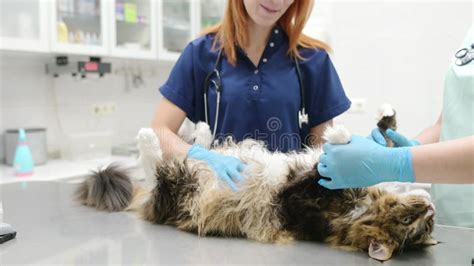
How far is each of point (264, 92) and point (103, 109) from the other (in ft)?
6.35

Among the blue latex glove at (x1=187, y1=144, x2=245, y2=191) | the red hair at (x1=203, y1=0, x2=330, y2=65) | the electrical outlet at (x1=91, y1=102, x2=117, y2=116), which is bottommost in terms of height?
the blue latex glove at (x1=187, y1=144, x2=245, y2=191)

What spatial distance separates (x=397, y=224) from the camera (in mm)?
1043

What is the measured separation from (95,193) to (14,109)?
1457mm

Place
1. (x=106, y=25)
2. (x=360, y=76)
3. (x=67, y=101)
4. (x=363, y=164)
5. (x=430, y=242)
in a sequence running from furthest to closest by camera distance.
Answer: (x=360, y=76) < (x=67, y=101) < (x=106, y=25) < (x=430, y=242) < (x=363, y=164)

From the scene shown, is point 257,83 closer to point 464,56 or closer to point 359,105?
point 464,56

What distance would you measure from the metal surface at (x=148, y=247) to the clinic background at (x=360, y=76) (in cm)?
154

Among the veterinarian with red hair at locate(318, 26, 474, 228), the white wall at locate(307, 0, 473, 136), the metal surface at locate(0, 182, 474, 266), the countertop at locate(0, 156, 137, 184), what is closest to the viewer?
the veterinarian with red hair at locate(318, 26, 474, 228)

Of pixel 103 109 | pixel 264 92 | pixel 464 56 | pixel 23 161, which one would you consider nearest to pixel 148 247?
pixel 264 92

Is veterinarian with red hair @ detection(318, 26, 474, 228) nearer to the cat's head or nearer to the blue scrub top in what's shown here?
the cat's head

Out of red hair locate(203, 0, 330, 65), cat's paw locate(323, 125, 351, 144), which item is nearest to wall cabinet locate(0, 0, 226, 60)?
red hair locate(203, 0, 330, 65)

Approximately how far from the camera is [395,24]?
287cm

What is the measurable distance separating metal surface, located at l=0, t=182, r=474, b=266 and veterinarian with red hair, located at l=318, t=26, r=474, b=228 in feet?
0.47

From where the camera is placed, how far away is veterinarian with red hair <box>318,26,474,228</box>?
0.85 m

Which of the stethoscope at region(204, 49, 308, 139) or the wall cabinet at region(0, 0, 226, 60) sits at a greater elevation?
the wall cabinet at region(0, 0, 226, 60)
